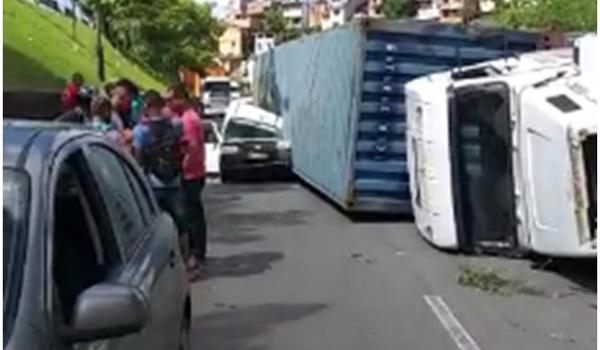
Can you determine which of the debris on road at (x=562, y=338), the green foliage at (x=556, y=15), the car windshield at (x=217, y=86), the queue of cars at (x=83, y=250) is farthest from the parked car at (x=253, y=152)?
the car windshield at (x=217, y=86)

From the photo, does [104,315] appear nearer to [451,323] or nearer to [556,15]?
[451,323]

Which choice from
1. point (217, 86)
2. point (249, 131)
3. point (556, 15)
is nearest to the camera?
point (249, 131)

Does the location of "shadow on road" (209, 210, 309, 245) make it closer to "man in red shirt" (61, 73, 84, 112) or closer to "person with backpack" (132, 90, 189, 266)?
"man in red shirt" (61, 73, 84, 112)

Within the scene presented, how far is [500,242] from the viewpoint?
41.9 feet

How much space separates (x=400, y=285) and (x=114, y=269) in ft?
22.5

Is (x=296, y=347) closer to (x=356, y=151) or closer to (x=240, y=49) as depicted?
(x=356, y=151)

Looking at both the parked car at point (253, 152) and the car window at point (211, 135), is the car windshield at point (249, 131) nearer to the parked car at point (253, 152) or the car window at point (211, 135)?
the parked car at point (253, 152)

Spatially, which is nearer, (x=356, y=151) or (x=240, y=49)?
(x=356, y=151)

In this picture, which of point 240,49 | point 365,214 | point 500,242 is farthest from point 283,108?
point 240,49

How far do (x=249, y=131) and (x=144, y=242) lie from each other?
1901 cm

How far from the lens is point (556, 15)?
40531 mm

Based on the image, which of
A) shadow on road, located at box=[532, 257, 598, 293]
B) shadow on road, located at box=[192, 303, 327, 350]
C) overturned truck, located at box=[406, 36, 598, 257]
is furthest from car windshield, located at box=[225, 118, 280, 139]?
shadow on road, located at box=[192, 303, 327, 350]

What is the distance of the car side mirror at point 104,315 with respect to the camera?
154 inches

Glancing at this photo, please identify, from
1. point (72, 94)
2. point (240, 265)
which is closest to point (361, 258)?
point (240, 265)
